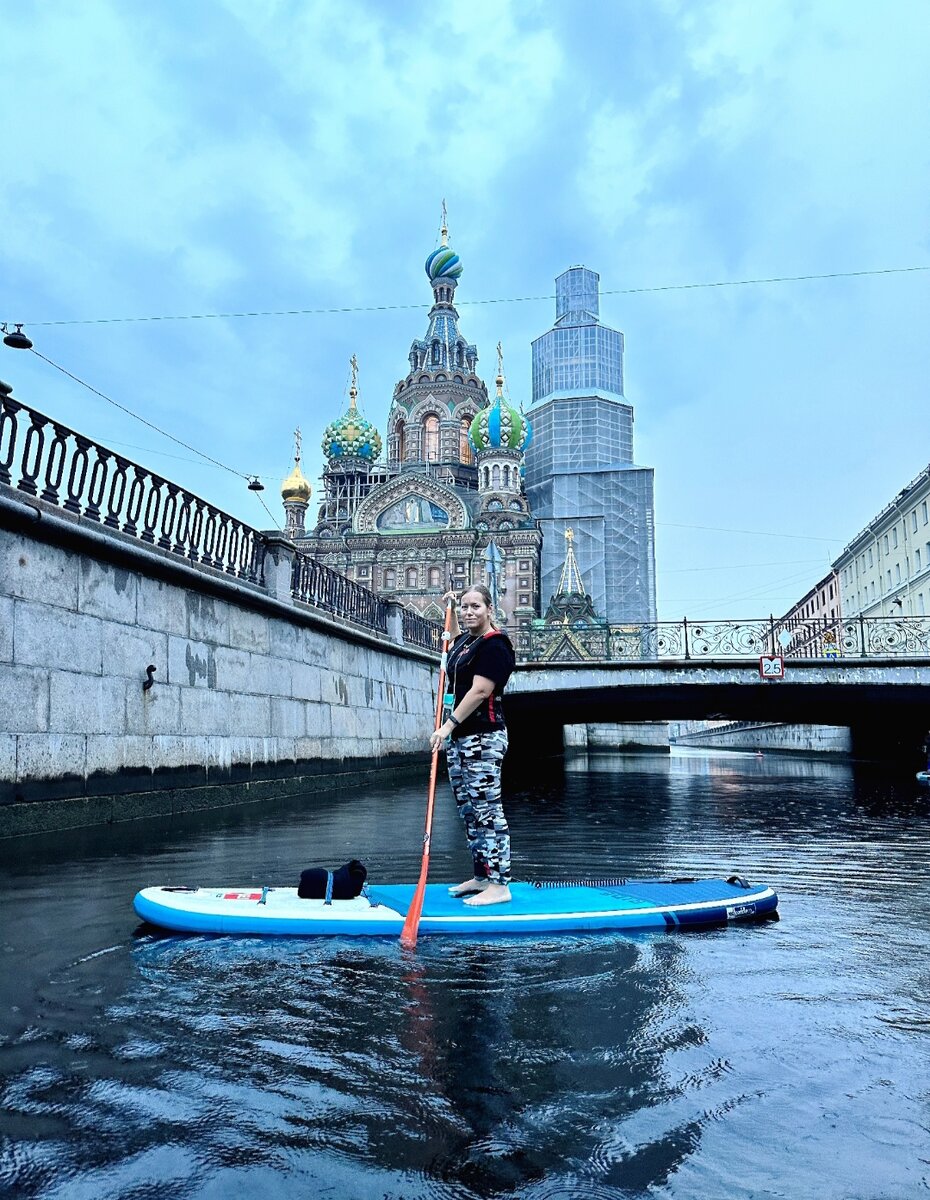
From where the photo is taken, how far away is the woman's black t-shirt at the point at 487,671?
5.14 m

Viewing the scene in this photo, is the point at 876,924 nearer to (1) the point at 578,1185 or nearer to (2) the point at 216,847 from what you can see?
(1) the point at 578,1185

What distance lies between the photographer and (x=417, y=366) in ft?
311

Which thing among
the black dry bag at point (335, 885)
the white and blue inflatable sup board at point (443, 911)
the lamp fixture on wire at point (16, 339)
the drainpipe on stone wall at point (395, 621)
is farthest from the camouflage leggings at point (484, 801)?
the drainpipe on stone wall at point (395, 621)

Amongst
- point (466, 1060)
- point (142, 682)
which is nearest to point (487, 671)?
point (466, 1060)

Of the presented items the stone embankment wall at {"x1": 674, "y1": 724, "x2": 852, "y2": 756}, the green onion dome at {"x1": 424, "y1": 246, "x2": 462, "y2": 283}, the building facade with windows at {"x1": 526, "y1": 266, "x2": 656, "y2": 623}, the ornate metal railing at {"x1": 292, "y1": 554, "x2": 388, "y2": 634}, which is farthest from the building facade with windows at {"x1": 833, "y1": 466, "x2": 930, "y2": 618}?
the green onion dome at {"x1": 424, "y1": 246, "x2": 462, "y2": 283}

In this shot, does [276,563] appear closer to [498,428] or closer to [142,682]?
[142,682]

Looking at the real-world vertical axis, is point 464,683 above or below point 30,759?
above

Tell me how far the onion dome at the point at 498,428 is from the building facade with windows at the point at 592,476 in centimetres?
528

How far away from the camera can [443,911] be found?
15.2 ft

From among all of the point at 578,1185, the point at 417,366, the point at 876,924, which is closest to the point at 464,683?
the point at 876,924

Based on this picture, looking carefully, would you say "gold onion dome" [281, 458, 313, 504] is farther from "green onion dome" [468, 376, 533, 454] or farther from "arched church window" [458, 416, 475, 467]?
"arched church window" [458, 416, 475, 467]

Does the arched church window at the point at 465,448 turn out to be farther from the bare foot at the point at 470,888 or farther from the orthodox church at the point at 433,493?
the bare foot at the point at 470,888

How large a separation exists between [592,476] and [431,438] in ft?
56.8

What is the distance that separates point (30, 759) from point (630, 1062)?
726 centimetres
